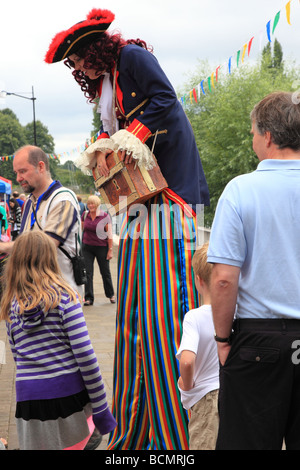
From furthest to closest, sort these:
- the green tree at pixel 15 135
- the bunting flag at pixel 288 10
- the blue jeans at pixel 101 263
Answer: the green tree at pixel 15 135
the blue jeans at pixel 101 263
the bunting flag at pixel 288 10

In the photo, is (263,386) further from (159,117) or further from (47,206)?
(47,206)

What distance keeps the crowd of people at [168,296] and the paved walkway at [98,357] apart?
2.97 feet

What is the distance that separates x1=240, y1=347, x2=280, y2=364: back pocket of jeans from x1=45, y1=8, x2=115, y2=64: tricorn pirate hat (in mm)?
1845

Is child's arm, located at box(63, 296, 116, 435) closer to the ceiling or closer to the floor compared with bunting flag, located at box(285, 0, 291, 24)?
closer to the floor

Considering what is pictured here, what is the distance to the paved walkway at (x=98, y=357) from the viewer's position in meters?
4.44

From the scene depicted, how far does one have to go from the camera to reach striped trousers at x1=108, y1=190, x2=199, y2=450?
10.8 ft

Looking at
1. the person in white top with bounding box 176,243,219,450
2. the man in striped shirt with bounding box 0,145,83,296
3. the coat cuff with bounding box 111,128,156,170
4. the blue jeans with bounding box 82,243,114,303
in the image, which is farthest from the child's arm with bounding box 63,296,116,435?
the blue jeans with bounding box 82,243,114,303

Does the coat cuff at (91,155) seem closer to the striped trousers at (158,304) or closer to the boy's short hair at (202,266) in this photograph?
the striped trousers at (158,304)

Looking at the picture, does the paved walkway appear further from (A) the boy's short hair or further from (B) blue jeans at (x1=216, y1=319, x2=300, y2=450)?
(B) blue jeans at (x1=216, y1=319, x2=300, y2=450)

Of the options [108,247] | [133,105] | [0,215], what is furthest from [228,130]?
[133,105]

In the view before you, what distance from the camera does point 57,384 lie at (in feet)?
9.64

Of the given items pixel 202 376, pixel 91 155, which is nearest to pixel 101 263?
pixel 91 155

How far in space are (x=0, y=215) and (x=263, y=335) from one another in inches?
226

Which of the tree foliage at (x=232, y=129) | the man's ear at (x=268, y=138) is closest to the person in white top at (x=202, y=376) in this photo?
the man's ear at (x=268, y=138)
